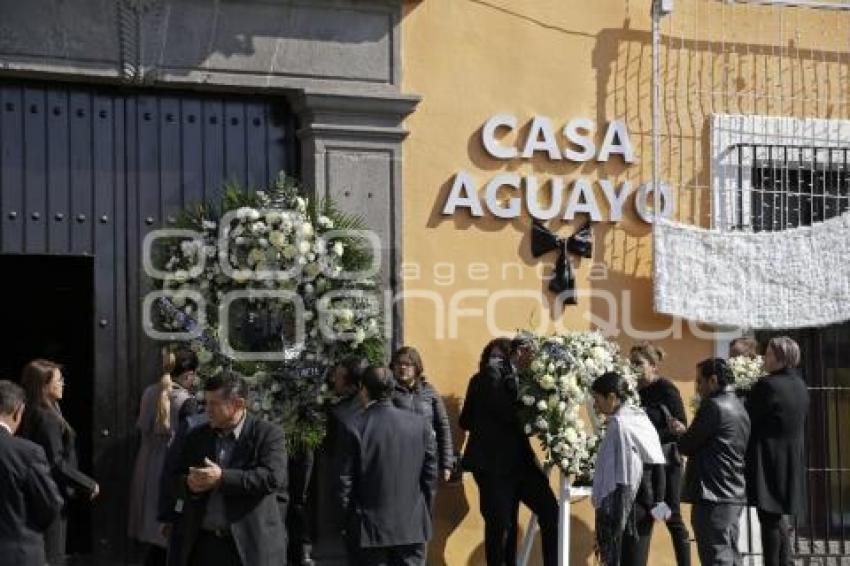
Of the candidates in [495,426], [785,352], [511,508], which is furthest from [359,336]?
[785,352]

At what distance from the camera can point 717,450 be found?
8672 mm

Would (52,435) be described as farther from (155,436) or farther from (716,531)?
(716,531)

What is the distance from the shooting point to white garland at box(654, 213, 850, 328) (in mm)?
10344

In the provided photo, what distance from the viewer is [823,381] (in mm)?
10977

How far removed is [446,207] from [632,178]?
58.7 inches

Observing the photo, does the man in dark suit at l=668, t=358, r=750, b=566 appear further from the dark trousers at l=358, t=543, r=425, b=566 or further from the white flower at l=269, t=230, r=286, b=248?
the white flower at l=269, t=230, r=286, b=248

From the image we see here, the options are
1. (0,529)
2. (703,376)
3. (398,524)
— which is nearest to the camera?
(0,529)

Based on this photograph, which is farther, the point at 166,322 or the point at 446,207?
the point at 446,207

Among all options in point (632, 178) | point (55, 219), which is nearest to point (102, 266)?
point (55, 219)

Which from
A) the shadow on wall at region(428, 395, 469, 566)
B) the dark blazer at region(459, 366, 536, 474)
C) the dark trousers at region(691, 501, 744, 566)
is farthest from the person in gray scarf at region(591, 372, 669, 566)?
the shadow on wall at region(428, 395, 469, 566)

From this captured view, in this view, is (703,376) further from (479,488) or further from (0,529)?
(0,529)

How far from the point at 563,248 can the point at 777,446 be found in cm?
207

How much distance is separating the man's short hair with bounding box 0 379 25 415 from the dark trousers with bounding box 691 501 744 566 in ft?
13.4

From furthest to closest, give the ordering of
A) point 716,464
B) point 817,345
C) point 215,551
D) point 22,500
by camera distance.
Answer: point 817,345 → point 716,464 → point 215,551 → point 22,500
